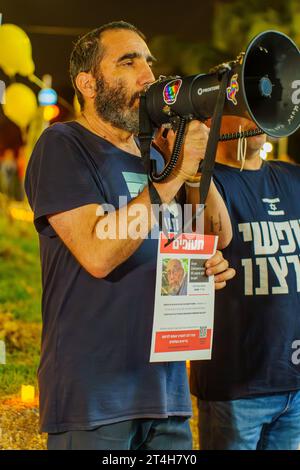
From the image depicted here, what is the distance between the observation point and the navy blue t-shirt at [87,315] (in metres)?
1.32

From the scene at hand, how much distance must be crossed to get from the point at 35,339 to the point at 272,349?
30.6 inches

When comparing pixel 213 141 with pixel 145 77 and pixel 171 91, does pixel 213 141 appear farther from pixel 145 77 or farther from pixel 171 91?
pixel 145 77

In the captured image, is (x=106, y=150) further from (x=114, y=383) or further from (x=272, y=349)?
(x=272, y=349)

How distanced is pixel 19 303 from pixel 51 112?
0.65 meters

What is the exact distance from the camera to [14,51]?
1.89 m

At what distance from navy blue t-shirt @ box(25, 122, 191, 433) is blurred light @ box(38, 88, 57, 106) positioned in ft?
2.55

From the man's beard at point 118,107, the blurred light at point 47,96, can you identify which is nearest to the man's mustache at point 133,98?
the man's beard at point 118,107

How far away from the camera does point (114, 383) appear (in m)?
1.34

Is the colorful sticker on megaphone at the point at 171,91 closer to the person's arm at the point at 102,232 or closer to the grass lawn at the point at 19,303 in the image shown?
the person's arm at the point at 102,232

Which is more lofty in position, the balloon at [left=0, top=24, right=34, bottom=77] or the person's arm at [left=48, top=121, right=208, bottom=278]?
the balloon at [left=0, top=24, right=34, bottom=77]

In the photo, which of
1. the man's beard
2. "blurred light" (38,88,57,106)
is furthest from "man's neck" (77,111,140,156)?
"blurred light" (38,88,57,106)

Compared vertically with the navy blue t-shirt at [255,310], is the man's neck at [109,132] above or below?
above

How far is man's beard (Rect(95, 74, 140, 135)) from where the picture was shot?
57.1 inches

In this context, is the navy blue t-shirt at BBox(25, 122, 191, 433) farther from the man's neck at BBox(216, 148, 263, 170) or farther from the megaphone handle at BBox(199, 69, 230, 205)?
the man's neck at BBox(216, 148, 263, 170)
